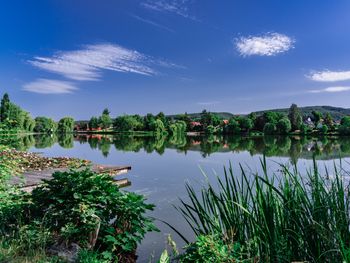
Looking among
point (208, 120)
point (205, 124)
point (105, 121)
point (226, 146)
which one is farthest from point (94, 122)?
point (226, 146)

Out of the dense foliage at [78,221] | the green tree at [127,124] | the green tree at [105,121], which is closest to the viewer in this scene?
the dense foliage at [78,221]

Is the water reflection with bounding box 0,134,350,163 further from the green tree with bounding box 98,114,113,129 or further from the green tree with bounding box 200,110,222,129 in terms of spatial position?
the green tree with bounding box 98,114,113,129

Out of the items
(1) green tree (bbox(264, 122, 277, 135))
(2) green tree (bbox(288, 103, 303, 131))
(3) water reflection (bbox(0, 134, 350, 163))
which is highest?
(2) green tree (bbox(288, 103, 303, 131))

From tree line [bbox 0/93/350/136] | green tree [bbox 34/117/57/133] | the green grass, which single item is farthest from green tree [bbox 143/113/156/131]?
the green grass

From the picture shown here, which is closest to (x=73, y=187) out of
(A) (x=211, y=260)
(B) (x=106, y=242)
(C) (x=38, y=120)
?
(B) (x=106, y=242)

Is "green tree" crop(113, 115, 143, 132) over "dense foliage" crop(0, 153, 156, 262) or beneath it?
over

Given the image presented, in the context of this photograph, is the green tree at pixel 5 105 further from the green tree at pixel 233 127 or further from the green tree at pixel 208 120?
the green tree at pixel 233 127

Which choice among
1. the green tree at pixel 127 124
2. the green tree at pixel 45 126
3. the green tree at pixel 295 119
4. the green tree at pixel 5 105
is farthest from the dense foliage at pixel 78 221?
the green tree at pixel 45 126

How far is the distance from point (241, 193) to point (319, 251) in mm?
922

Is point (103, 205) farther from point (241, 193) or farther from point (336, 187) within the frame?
point (336, 187)

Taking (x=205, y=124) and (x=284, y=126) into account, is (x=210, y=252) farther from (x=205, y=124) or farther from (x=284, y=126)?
(x=205, y=124)

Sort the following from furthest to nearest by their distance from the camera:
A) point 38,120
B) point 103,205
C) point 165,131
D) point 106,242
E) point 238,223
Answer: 1. point 38,120
2. point 165,131
3. point 103,205
4. point 106,242
5. point 238,223

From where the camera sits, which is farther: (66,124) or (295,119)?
(66,124)

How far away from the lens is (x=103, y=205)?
335 cm
